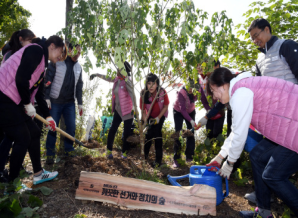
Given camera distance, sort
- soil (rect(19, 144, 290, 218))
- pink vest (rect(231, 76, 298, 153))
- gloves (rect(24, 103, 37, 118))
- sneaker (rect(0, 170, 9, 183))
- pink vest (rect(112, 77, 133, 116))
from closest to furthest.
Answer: pink vest (rect(231, 76, 298, 153))
soil (rect(19, 144, 290, 218))
gloves (rect(24, 103, 37, 118))
sneaker (rect(0, 170, 9, 183))
pink vest (rect(112, 77, 133, 116))

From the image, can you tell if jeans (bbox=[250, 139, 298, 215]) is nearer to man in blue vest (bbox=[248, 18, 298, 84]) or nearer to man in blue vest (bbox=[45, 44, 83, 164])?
man in blue vest (bbox=[248, 18, 298, 84])

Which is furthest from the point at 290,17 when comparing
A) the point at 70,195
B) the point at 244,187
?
the point at 70,195

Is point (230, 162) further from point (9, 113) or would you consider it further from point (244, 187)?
point (9, 113)

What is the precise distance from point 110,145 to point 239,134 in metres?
2.91

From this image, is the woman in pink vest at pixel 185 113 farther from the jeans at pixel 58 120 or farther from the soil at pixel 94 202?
the jeans at pixel 58 120

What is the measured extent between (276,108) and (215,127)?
206 cm

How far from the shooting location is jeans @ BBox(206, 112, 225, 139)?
12.7ft

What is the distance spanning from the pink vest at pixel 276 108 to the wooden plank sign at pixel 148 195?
81 cm

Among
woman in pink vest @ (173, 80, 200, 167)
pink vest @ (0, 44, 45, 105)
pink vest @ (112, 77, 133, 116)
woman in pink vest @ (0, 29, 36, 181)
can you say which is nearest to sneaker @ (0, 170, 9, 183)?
woman in pink vest @ (0, 29, 36, 181)

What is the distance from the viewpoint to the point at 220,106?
3348mm

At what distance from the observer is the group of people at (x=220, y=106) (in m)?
1.90

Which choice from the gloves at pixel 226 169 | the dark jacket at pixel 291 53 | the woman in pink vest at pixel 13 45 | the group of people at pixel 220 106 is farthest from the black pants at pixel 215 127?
the woman in pink vest at pixel 13 45

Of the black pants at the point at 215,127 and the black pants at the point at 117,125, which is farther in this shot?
the black pants at the point at 117,125

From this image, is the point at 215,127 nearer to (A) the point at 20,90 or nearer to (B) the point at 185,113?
(B) the point at 185,113
